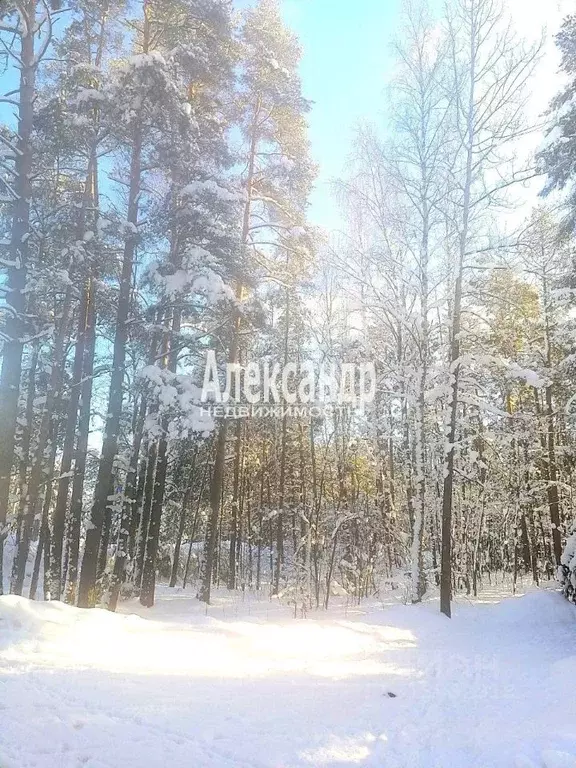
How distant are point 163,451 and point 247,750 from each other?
10716mm

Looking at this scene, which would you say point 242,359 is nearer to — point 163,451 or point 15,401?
point 163,451

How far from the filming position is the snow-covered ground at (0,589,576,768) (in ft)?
11.6
